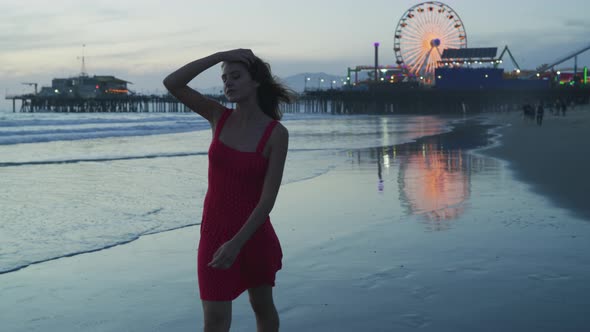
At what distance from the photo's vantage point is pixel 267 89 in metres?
2.78

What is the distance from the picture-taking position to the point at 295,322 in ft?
13.6

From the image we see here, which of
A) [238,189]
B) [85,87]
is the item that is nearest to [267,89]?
[238,189]

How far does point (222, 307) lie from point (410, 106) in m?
95.4

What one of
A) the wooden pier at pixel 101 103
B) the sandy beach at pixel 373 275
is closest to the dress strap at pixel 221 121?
the sandy beach at pixel 373 275

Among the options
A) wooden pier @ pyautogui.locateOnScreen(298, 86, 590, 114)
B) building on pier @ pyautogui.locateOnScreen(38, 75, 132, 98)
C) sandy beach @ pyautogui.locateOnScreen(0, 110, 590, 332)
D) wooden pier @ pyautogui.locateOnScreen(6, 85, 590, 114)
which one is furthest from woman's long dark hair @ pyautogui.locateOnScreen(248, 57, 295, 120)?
building on pier @ pyautogui.locateOnScreen(38, 75, 132, 98)

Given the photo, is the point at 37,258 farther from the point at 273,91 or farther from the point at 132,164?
the point at 132,164

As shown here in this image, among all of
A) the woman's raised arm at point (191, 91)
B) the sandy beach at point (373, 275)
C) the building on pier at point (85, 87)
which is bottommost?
the sandy beach at point (373, 275)

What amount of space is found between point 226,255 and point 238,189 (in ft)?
0.79

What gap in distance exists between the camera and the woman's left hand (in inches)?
99.3

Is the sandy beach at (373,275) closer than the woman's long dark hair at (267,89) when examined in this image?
No

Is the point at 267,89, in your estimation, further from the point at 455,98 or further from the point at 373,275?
the point at 455,98

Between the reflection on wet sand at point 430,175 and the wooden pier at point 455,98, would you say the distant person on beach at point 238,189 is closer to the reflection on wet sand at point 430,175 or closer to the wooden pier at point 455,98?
the reflection on wet sand at point 430,175

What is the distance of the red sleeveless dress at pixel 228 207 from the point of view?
8.43 feet

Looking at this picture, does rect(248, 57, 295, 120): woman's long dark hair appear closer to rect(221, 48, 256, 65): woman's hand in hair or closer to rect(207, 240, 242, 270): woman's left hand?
rect(221, 48, 256, 65): woman's hand in hair
